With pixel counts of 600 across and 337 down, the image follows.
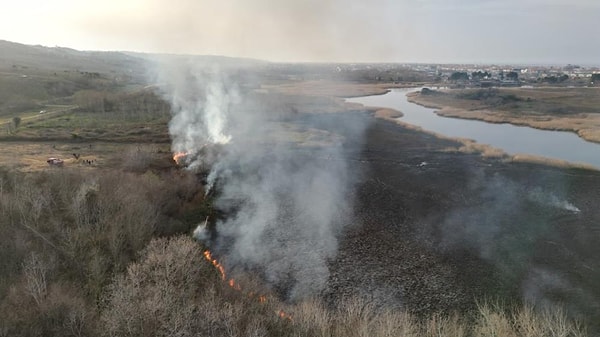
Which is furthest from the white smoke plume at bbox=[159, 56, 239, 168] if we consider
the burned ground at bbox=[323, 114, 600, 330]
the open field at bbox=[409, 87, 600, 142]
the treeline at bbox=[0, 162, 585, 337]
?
the open field at bbox=[409, 87, 600, 142]

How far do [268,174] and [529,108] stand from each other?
49.0m

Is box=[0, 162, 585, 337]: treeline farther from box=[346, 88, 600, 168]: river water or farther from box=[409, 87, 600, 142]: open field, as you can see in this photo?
box=[409, 87, 600, 142]: open field

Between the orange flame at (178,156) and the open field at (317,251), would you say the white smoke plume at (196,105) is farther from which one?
the open field at (317,251)

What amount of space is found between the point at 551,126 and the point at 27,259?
190 ft

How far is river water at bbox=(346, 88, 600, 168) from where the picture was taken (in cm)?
4297

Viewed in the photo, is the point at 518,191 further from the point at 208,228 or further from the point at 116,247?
the point at 116,247

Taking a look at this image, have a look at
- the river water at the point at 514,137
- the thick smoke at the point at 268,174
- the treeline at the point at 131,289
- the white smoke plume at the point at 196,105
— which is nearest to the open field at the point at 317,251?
the treeline at the point at 131,289

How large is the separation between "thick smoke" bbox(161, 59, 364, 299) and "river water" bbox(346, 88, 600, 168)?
11.6 meters

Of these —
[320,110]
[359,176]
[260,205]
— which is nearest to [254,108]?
[320,110]

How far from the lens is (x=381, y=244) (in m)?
24.5

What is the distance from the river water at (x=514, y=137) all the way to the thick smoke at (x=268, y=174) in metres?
11.6

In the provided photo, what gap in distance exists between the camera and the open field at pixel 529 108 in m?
55.4

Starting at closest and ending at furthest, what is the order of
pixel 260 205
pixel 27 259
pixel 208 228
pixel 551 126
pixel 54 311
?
pixel 54 311
pixel 27 259
pixel 208 228
pixel 260 205
pixel 551 126

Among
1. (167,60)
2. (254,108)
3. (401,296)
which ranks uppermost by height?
(167,60)
